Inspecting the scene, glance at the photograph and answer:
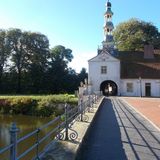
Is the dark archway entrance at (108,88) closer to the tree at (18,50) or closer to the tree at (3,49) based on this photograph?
the tree at (18,50)

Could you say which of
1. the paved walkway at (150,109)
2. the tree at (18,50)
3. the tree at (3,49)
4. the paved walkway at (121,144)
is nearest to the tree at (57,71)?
the tree at (18,50)

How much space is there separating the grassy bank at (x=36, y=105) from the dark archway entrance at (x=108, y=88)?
13.0 metres

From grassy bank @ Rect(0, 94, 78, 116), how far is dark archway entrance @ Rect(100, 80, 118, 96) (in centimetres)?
1303

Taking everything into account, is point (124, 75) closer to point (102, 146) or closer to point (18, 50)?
point (18, 50)

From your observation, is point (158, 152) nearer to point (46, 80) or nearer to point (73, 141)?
point (73, 141)

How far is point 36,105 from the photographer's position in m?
37.7

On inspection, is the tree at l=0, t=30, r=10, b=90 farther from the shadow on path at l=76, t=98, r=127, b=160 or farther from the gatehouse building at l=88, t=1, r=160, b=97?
the shadow on path at l=76, t=98, r=127, b=160

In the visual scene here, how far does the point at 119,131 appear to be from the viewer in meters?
12.7

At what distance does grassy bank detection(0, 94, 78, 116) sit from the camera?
3634 cm

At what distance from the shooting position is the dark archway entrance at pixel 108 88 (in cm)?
5044

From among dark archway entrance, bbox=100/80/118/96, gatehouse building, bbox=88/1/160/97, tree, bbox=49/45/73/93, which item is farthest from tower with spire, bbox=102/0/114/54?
tree, bbox=49/45/73/93

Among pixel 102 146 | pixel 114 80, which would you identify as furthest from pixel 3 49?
pixel 102 146

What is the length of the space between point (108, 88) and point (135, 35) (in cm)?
1518

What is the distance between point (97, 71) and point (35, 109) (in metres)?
14.9
